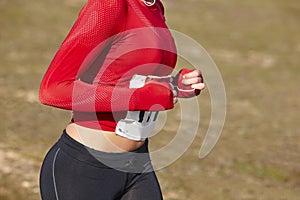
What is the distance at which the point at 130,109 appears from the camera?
3695 mm

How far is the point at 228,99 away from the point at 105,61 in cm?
983

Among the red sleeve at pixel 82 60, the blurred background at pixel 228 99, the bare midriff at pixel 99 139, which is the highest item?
the red sleeve at pixel 82 60

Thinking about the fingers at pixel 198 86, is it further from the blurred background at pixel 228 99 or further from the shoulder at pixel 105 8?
the blurred background at pixel 228 99

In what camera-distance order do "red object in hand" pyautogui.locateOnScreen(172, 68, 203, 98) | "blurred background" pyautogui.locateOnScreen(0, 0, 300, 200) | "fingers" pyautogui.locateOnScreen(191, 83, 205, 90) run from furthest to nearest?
"blurred background" pyautogui.locateOnScreen(0, 0, 300, 200) < "red object in hand" pyautogui.locateOnScreen(172, 68, 203, 98) < "fingers" pyautogui.locateOnScreen(191, 83, 205, 90)

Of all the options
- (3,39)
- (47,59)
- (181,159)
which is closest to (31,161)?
(181,159)

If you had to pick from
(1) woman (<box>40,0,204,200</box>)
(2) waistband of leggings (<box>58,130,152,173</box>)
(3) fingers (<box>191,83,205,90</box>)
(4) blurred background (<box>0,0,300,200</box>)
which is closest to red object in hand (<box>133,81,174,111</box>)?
(1) woman (<box>40,0,204,200</box>)

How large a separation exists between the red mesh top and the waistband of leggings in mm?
127

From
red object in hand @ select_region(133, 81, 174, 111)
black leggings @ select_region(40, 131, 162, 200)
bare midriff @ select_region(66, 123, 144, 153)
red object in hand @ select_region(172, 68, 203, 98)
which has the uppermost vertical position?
red object in hand @ select_region(133, 81, 174, 111)

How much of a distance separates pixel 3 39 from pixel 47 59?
1862 mm

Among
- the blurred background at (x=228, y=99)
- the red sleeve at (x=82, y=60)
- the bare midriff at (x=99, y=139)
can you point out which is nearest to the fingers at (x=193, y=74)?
the red sleeve at (x=82, y=60)

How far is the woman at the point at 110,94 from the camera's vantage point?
356 cm

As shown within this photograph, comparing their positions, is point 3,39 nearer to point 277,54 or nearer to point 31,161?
point 277,54

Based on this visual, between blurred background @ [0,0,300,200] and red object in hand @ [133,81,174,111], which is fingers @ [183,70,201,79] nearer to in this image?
red object in hand @ [133,81,174,111]

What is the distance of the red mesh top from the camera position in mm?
3543
